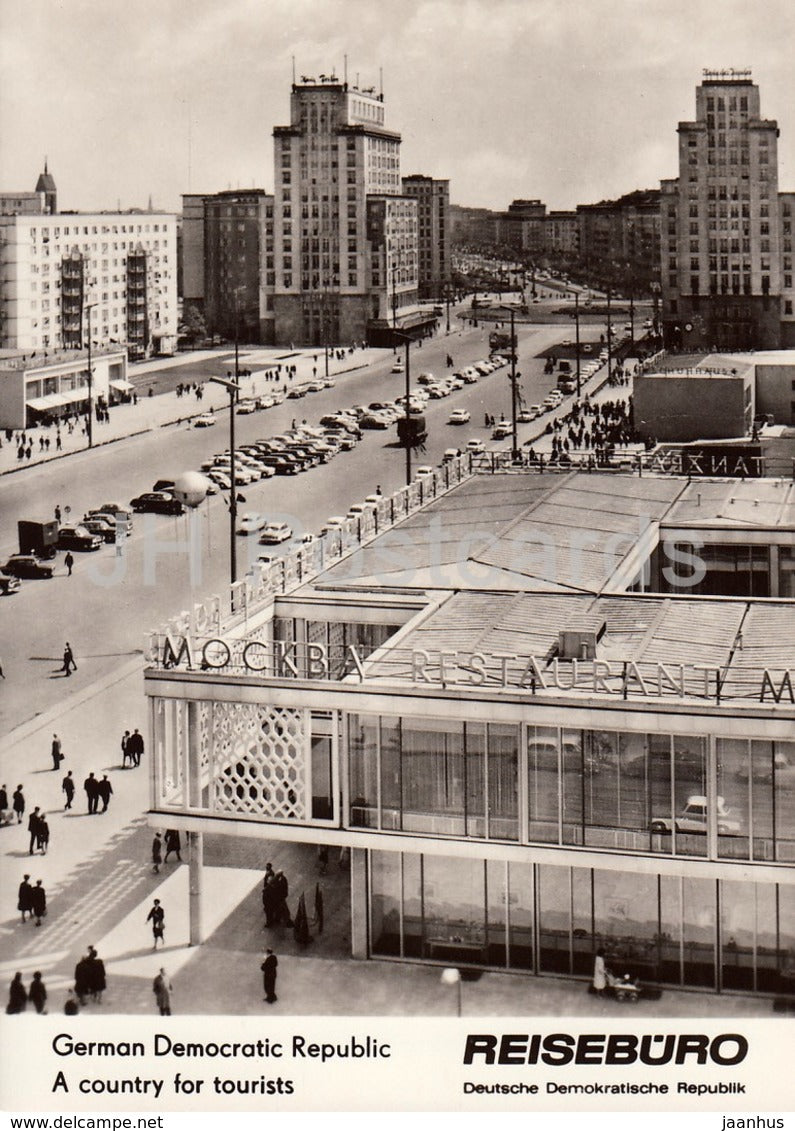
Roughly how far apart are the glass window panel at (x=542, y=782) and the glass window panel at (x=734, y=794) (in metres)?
3.13

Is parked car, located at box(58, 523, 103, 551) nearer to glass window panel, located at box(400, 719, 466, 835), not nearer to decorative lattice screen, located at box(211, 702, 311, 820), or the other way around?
decorative lattice screen, located at box(211, 702, 311, 820)

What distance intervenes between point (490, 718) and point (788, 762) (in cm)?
567

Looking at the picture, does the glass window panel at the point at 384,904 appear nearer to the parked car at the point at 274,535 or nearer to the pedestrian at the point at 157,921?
the pedestrian at the point at 157,921

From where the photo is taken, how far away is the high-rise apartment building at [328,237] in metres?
191

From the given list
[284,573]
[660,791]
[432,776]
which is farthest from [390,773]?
[284,573]

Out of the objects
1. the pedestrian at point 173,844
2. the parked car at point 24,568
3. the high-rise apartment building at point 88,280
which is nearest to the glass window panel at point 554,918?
the pedestrian at point 173,844

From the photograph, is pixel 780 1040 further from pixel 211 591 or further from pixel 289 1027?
pixel 211 591

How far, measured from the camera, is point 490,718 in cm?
3155

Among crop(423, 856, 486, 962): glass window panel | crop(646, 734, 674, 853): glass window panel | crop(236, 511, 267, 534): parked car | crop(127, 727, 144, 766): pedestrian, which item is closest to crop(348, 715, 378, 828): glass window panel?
crop(423, 856, 486, 962): glass window panel

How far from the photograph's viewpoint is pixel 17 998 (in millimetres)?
30750

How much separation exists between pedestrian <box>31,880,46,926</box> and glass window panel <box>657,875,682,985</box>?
13.5m

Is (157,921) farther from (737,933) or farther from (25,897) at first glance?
(737,933)

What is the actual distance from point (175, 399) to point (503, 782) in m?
114

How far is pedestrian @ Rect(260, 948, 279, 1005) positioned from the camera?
31.6m
